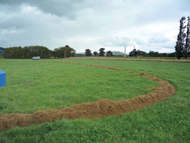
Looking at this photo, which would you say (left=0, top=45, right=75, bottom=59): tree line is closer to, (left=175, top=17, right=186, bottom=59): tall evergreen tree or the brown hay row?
(left=175, top=17, right=186, bottom=59): tall evergreen tree

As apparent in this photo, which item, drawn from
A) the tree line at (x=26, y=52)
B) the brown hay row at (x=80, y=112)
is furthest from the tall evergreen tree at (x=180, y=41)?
the tree line at (x=26, y=52)

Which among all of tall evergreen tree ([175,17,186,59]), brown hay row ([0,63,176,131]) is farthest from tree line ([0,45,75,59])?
brown hay row ([0,63,176,131])

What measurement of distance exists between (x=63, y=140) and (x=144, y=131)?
1888 mm

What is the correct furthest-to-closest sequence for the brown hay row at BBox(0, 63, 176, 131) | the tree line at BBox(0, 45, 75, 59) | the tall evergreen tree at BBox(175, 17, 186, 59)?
1. the tree line at BBox(0, 45, 75, 59)
2. the tall evergreen tree at BBox(175, 17, 186, 59)
3. the brown hay row at BBox(0, 63, 176, 131)

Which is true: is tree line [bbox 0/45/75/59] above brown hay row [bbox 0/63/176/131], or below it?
above

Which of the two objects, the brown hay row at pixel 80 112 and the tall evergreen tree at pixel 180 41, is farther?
the tall evergreen tree at pixel 180 41

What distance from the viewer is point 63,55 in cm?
7950

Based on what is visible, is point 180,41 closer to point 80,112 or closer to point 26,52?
point 80,112

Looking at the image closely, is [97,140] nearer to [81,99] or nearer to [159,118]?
[159,118]

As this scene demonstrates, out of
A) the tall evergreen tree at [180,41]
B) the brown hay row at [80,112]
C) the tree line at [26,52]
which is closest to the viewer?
the brown hay row at [80,112]

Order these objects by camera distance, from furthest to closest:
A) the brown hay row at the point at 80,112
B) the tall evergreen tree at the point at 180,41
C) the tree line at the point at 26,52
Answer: the tree line at the point at 26,52
the tall evergreen tree at the point at 180,41
the brown hay row at the point at 80,112

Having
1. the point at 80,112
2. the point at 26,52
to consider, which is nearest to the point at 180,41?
the point at 80,112

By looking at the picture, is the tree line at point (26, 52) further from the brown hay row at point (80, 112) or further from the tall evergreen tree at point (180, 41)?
the brown hay row at point (80, 112)

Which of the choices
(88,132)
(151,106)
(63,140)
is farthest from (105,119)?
(151,106)
